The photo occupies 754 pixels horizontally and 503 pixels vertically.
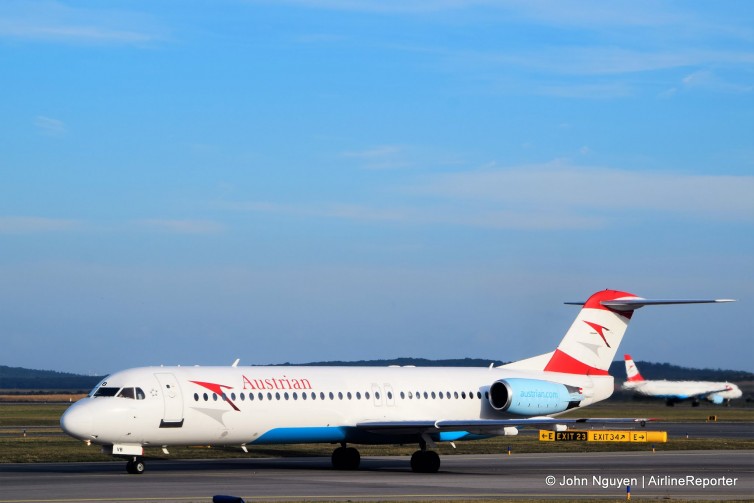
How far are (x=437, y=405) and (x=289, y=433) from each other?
569 cm

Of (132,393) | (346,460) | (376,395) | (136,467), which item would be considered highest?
(132,393)

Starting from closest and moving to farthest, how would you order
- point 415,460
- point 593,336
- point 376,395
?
point 415,460 → point 376,395 → point 593,336

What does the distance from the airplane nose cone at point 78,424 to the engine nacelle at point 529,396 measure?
13.6 metres

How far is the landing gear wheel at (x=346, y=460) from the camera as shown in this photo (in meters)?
37.2

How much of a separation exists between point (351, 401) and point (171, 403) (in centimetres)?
616

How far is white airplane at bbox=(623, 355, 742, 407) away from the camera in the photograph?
101 meters

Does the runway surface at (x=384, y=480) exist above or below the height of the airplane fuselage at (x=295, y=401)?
below

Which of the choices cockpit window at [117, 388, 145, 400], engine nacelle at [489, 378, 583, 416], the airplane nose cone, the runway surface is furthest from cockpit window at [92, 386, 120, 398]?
engine nacelle at [489, 378, 583, 416]

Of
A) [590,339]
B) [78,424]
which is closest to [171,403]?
[78,424]

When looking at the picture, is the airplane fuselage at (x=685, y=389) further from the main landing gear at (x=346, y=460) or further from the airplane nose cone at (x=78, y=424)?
the airplane nose cone at (x=78, y=424)

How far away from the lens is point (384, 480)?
107 ft

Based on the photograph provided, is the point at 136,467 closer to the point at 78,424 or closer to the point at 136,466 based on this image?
the point at 136,466

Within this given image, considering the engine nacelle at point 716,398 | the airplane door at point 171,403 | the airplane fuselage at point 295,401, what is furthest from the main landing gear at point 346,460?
the engine nacelle at point 716,398

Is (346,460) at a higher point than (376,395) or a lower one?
lower
